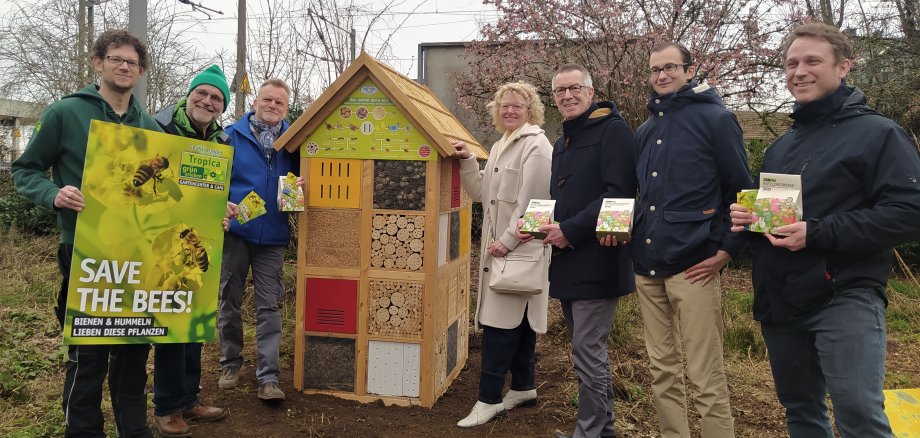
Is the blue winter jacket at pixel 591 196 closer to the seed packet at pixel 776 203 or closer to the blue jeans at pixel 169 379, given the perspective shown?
the seed packet at pixel 776 203

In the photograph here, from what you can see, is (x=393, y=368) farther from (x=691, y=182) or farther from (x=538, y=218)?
(x=691, y=182)

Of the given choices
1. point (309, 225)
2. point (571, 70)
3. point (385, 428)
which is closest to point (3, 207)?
point (309, 225)

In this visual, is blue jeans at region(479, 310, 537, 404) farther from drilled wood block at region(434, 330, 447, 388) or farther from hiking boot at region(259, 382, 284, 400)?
hiking boot at region(259, 382, 284, 400)

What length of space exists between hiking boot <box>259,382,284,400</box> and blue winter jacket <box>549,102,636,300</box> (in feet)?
5.92

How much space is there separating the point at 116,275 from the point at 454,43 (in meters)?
11.0

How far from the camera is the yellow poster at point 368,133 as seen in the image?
12.5 ft

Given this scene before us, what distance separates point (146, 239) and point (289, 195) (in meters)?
1.10

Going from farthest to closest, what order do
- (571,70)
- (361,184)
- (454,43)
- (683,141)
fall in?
(454,43) → (361,184) → (571,70) → (683,141)

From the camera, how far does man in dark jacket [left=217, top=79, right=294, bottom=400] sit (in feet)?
12.6

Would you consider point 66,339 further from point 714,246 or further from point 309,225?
point 714,246

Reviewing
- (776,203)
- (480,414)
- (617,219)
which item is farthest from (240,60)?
(776,203)

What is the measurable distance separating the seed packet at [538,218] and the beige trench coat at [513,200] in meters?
0.29

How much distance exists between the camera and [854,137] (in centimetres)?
213

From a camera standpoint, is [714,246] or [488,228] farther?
[488,228]
